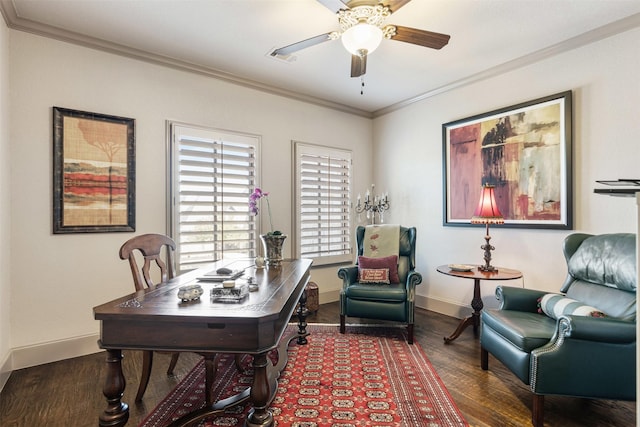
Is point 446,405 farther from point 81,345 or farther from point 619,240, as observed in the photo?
point 81,345

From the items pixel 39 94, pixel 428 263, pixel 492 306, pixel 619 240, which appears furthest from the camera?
pixel 428 263

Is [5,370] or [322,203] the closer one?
[5,370]

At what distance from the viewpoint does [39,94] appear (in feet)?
8.80

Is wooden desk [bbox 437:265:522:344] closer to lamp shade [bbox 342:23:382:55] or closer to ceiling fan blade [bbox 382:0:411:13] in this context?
lamp shade [bbox 342:23:382:55]

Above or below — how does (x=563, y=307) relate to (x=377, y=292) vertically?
above

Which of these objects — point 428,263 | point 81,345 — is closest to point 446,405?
point 428,263

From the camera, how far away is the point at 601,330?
1807 millimetres

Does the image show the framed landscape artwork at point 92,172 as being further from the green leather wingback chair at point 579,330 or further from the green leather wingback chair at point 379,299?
the green leather wingback chair at point 579,330

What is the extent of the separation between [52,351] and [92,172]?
158cm

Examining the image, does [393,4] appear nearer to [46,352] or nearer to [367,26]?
[367,26]

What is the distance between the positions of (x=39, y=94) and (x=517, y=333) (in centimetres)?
409

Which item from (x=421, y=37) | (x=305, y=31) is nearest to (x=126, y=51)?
(x=305, y=31)

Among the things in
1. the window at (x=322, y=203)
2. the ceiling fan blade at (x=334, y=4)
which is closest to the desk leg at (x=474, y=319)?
the window at (x=322, y=203)

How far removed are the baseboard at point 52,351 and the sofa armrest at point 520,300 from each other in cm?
360
